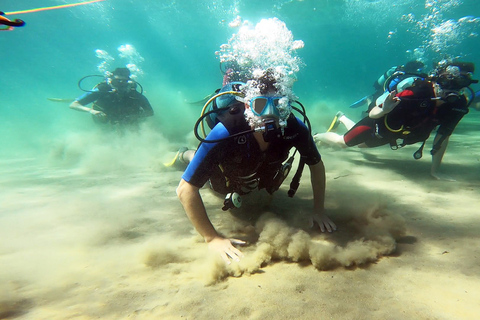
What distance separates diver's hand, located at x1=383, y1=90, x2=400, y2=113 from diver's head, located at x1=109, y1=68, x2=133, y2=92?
9069 millimetres

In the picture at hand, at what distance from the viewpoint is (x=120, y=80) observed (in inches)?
355

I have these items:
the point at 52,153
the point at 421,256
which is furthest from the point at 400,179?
the point at 52,153

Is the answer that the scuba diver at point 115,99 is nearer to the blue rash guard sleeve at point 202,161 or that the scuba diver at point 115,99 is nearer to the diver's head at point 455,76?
the blue rash guard sleeve at point 202,161

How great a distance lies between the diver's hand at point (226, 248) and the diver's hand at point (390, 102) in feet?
13.9

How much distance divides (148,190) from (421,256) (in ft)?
15.5

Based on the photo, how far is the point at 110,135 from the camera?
9.66 metres

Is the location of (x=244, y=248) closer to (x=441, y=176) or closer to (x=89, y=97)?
(x=441, y=176)

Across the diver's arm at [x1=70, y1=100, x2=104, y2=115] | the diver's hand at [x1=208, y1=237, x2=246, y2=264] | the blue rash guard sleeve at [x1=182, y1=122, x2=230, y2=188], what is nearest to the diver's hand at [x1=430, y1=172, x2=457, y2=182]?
the diver's hand at [x1=208, y1=237, x2=246, y2=264]

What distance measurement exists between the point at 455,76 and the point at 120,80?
33.8 ft

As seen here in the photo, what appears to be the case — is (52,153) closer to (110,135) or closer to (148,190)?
(110,135)

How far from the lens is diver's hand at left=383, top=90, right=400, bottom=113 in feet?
15.0

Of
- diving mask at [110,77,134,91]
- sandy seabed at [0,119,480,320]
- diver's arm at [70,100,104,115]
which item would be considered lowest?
sandy seabed at [0,119,480,320]

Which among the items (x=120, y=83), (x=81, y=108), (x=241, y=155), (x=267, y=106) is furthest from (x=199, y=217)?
(x=81, y=108)

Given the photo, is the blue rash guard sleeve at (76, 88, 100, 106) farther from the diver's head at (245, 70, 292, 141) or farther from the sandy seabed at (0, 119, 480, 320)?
the diver's head at (245, 70, 292, 141)
